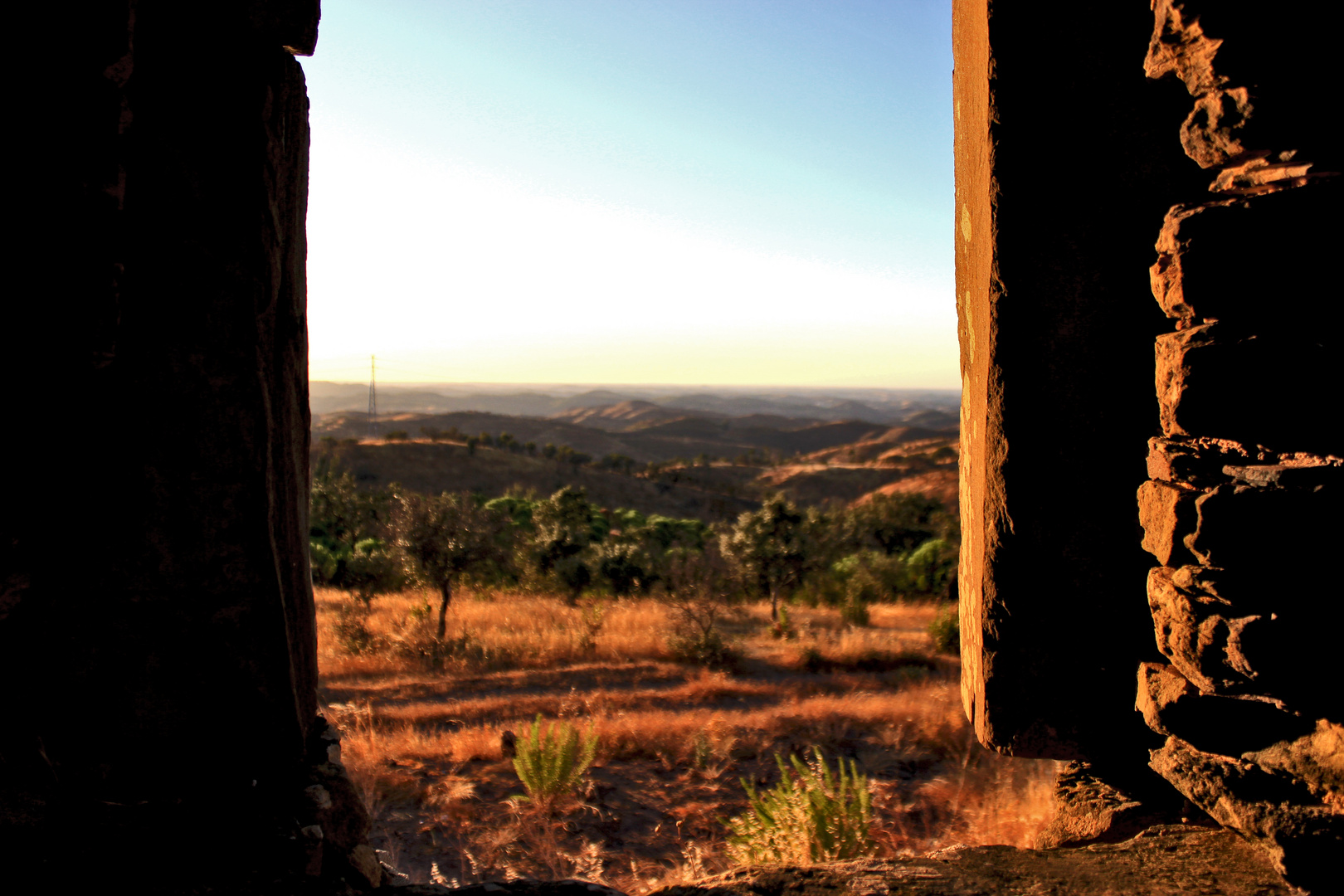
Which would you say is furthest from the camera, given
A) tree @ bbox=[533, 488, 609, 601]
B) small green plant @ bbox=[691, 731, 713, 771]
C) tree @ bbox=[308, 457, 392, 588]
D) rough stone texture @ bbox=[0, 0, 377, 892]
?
tree @ bbox=[308, 457, 392, 588]

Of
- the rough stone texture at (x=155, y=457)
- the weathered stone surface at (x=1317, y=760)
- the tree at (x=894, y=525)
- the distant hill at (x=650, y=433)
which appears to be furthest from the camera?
the distant hill at (x=650, y=433)

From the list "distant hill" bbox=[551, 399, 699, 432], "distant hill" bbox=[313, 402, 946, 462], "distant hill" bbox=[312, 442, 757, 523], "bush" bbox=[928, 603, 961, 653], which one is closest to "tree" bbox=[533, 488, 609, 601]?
"bush" bbox=[928, 603, 961, 653]

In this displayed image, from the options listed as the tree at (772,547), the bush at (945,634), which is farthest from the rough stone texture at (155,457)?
the tree at (772,547)

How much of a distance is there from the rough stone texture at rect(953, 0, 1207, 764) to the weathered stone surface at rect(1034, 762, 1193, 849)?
0.29 feet

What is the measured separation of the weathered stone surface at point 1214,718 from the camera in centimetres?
148

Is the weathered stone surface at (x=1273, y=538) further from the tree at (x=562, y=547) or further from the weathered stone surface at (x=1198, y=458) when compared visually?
the tree at (x=562, y=547)

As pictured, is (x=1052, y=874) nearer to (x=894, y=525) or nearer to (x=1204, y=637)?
(x=1204, y=637)

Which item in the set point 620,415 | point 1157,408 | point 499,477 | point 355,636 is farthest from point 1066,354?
point 620,415

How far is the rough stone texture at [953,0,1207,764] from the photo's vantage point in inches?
71.7

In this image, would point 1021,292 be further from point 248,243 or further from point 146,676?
point 146,676

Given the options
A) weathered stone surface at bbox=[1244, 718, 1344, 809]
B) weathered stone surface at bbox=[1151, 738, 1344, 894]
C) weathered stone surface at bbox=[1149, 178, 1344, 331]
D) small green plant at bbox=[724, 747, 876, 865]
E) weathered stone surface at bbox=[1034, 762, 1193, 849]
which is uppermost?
weathered stone surface at bbox=[1149, 178, 1344, 331]

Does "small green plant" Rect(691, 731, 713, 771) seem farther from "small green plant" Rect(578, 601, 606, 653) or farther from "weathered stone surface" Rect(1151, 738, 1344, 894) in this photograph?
"weathered stone surface" Rect(1151, 738, 1344, 894)

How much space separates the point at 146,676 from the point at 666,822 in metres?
3.61

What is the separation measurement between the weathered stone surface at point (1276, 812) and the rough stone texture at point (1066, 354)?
33 centimetres
